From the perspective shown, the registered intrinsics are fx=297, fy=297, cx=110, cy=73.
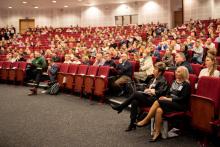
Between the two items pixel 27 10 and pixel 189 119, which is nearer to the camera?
pixel 189 119

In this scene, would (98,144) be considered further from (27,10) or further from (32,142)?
(27,10)

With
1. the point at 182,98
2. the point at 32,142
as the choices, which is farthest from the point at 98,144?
the point at 182,98

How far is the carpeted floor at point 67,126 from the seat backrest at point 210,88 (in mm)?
520

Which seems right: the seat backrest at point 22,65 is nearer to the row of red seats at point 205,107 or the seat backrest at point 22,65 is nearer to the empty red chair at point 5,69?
the empty red chair at point 5,69

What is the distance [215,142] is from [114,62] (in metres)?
3.31

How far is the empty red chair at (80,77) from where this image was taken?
6072mm

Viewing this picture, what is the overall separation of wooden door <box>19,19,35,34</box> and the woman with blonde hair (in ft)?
60.0

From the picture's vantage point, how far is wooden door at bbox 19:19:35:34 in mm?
20203

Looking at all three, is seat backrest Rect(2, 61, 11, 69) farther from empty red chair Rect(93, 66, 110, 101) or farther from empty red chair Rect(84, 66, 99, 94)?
empty red chair Rect(93, 66, 110, 101)

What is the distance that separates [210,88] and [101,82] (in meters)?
2.67

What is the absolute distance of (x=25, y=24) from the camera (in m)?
20.3

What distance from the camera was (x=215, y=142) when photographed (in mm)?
3074

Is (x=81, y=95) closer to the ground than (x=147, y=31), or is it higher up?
closer to the ground

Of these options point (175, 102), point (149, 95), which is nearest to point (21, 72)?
point (149, 95)
